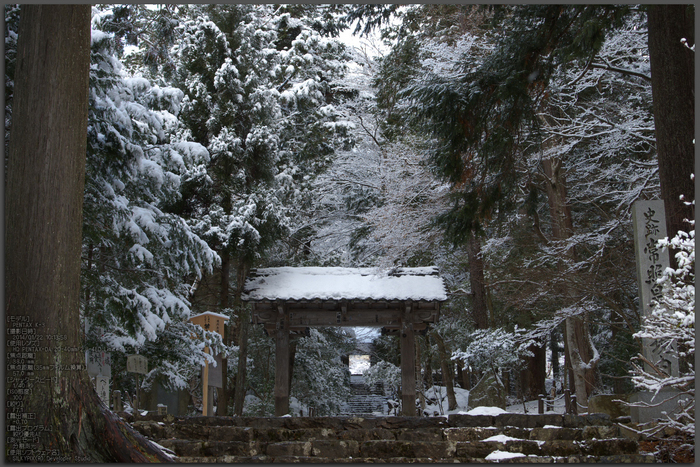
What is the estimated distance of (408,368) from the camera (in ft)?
30.3

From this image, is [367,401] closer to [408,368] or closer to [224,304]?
[224,304]

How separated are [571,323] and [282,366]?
5404mm

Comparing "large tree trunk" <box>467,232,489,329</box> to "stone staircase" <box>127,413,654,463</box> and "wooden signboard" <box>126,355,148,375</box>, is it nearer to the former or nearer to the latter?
"wooden signboard" <box>126,355,148,375</box>

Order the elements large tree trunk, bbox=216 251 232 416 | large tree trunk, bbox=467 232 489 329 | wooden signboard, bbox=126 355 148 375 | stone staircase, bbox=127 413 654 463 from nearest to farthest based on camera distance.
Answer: stone staircase, bbox=127 413 654 463
wooden signboard, bbox=126 355 148 375
large tree trunk, bbox=216 251 232 416
large tree trunk, bbox=467 232 489 329

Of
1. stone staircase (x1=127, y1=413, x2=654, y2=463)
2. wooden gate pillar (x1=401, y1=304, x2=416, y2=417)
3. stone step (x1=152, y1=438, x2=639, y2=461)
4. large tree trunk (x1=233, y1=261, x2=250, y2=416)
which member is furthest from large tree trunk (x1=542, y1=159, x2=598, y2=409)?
large tree trunk (x1=233, y1=261, x2=250, y2=416)

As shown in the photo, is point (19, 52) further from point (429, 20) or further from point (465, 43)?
point (429, 20)

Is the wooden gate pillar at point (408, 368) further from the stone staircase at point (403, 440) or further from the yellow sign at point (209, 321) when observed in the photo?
the stone staircase at point (403, 440)

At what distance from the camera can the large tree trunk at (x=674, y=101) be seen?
5.68 metres

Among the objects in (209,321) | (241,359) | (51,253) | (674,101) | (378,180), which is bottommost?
(241,359)

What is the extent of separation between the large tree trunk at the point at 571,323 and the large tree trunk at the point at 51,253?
8213mm

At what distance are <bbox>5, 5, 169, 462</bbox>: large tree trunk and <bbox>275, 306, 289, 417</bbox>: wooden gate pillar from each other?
4.74 meters

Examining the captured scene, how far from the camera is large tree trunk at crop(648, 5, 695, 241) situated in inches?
224

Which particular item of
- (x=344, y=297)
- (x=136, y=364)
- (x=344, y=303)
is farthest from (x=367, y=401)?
(x=136, y=364)

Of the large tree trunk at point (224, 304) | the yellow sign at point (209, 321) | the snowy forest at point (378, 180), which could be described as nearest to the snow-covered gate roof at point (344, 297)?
the yellow sign at point (209, 321)
